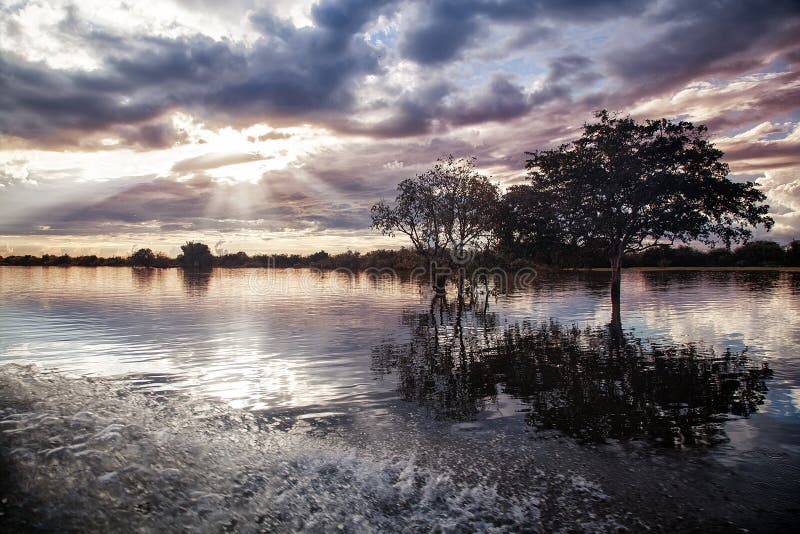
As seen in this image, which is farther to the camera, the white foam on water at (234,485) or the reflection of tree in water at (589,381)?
the reflection of tree in water at (589,381)

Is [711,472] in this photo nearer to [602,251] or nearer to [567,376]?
[567,376]

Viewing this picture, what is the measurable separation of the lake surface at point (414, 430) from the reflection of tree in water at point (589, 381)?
3.7 inches

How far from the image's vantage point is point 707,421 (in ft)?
41.4

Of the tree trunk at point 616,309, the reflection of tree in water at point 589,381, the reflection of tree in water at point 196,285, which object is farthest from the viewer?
the reflection of tree in water at point 196,285

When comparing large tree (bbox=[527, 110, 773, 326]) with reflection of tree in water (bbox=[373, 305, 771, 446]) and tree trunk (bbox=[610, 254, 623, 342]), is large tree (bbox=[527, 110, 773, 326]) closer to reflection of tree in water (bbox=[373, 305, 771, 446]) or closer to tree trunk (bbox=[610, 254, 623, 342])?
tree trunk (bbox=[610, 254, 623, 342])

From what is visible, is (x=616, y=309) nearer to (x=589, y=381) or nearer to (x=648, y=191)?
(x=648, y=191)

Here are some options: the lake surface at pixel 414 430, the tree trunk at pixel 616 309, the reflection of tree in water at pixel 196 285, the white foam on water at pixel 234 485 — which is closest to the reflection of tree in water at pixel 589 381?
the lake surface at pixel 414 430

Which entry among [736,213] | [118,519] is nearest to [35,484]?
[118,519]

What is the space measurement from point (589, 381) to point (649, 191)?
1033 inches

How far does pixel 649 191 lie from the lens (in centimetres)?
3728

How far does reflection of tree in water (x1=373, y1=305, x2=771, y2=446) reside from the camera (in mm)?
12578

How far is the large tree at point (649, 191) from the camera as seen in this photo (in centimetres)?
3697

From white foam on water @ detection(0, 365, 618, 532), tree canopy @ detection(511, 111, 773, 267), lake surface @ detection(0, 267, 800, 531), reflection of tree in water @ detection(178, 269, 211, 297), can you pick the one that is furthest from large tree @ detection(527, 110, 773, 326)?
reflection of tree in water @ detection(178, 269, 211, 297)

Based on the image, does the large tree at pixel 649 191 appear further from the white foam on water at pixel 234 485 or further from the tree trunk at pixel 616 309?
the white foam on water at pixel 234 485
